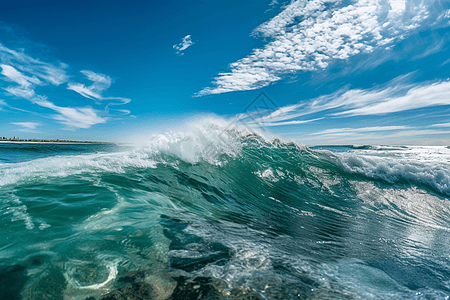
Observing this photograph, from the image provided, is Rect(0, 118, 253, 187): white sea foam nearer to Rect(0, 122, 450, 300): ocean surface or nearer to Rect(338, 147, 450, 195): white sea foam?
Rect(0, 122, 450, 300): ocean surface

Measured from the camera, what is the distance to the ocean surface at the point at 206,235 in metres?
2.13

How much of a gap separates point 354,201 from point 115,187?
23.8 feet

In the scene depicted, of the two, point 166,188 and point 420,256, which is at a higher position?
point 166,188

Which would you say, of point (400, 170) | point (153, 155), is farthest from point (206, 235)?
point (400, 170)

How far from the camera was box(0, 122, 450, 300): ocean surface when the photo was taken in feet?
6.98

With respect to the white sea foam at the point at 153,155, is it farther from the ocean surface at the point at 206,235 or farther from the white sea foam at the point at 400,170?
the white sea foam at the point at 400,170

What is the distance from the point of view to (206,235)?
321cm

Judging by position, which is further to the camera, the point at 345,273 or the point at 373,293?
the point at 345,273

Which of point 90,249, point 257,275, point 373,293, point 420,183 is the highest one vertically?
point 90,249

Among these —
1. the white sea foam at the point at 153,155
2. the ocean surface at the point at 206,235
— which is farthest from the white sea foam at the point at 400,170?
the white sea foam at the point at 153,155

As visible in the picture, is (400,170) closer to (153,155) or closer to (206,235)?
(206,235)

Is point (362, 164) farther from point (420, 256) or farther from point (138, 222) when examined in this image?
point (138, 222)

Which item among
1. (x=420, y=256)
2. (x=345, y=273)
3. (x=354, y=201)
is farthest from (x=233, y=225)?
(x=354, y=201)

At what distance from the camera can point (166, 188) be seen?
5.72 metres
